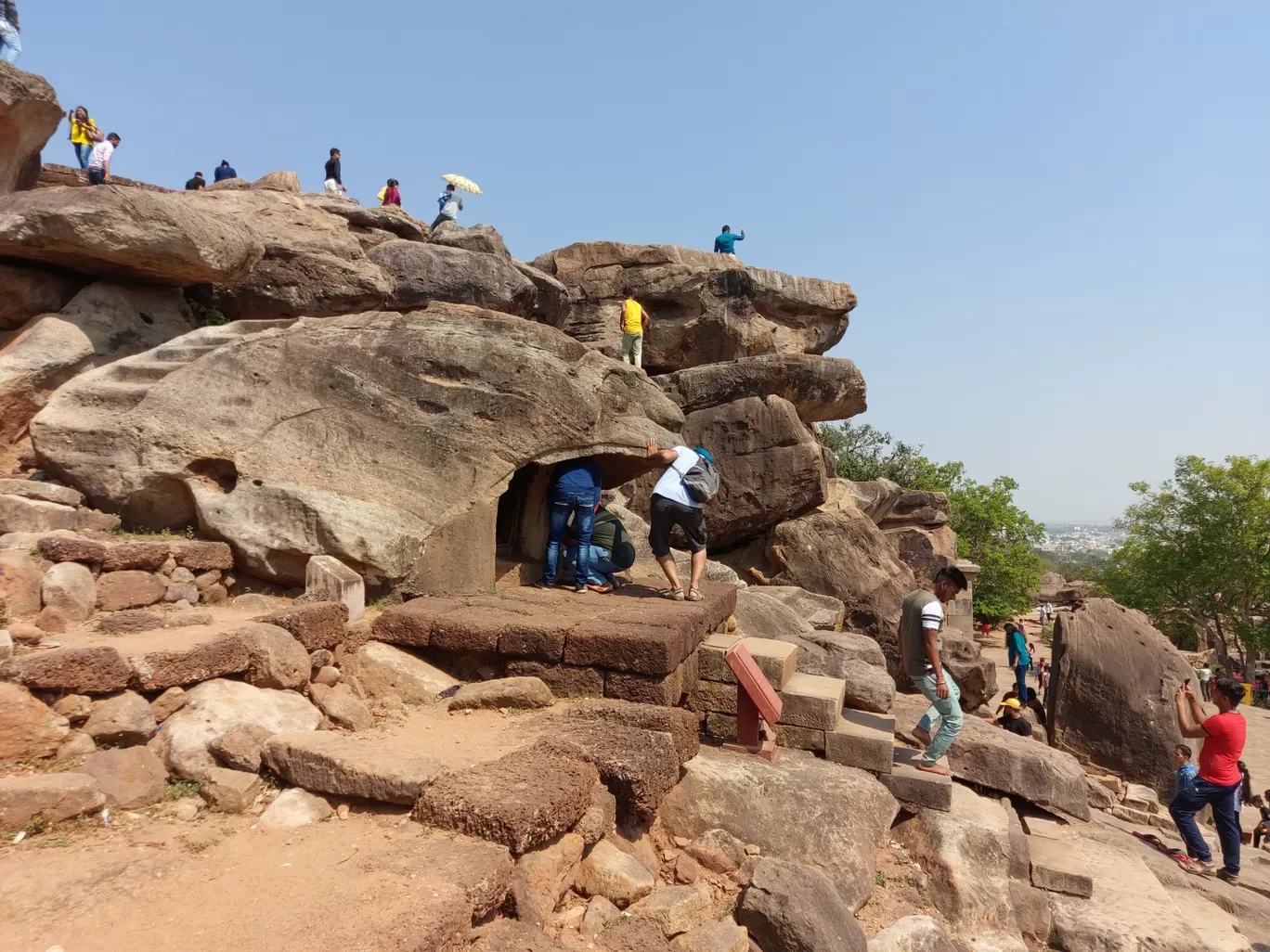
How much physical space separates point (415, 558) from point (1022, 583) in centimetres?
3254

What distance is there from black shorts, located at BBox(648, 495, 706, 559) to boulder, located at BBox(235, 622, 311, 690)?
3083mm

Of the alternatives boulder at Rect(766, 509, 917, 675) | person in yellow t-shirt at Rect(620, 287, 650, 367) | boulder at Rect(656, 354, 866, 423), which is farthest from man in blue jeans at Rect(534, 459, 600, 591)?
boulder at Rect(656, 354, 866, 423)

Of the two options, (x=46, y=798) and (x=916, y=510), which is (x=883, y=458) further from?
(x=46, y=798)

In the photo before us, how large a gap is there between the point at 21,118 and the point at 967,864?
1211cm

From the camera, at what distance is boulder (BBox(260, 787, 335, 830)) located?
332 centimetres

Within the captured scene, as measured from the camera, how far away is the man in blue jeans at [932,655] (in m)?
5.81

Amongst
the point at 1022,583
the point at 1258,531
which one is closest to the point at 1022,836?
the point at 1258,531

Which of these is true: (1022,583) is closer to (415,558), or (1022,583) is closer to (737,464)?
(737,464)

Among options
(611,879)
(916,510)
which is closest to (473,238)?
(611,879)

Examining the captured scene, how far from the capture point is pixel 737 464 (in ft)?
50.0

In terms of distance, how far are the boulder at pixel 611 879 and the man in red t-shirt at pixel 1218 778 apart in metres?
5.99

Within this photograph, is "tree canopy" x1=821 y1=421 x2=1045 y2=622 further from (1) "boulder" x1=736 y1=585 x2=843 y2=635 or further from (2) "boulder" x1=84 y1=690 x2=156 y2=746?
(2) "boulder" x1=84 y1=690 x2=156 y2=746

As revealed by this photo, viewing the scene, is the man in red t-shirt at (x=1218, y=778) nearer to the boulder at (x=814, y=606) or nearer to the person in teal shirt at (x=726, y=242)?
the boulder at (x=814, y=606)

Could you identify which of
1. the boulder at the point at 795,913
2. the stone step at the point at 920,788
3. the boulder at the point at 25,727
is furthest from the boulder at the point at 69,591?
the stone step at the point at 920,788
